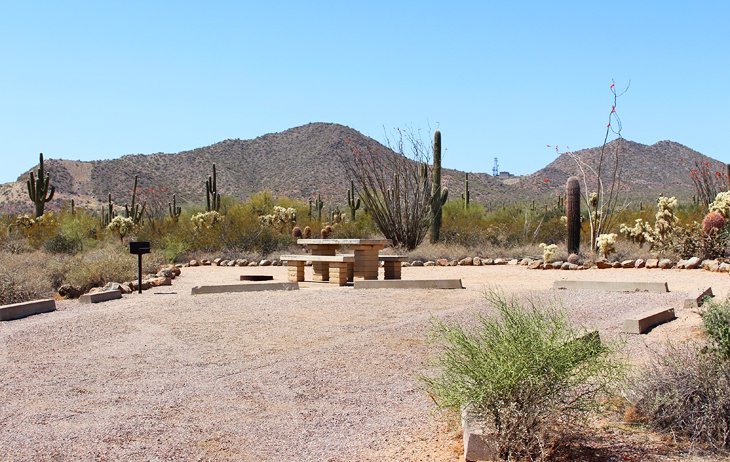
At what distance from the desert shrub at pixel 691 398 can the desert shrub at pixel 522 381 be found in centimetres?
45

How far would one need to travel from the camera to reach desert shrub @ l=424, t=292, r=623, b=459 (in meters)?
4.80

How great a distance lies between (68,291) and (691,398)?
12.0 metres

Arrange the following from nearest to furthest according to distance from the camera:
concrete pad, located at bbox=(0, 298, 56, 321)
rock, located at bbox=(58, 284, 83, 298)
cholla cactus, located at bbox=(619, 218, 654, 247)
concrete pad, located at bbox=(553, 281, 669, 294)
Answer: concrete pad, located at bbox=(0, 298, 56, 321), concrete pad, located at bbox=(553, 281, 669, 294), rock, located at bbox=(58, 284, 83, 298), cholla cactus, located at bbox=(619, 218, 654, 247)

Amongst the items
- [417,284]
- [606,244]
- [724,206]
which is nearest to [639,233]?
[606,244]

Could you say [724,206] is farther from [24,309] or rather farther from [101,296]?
[24,309]

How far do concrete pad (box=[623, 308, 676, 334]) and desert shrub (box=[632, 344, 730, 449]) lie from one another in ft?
11.9

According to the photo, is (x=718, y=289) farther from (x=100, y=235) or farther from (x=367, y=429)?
(x=100, y=235)

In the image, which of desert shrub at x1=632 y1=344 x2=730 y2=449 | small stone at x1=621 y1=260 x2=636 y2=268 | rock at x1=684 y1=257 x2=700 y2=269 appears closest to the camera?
desert shrub at x1=632 y1=344 x2=730 y2=449

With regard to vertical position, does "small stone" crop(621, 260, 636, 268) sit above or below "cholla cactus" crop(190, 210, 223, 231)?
below

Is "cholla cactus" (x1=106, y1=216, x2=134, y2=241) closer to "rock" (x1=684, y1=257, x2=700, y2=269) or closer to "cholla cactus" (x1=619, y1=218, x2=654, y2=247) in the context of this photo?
"cholla cactus" (x1=619, y1=218, x2=654, y2=247)

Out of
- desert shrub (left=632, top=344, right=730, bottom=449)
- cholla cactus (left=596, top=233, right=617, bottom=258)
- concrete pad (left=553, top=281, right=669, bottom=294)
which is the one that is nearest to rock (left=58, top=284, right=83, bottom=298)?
concrete pad (left=553, top=281, right=669, bottom=294)

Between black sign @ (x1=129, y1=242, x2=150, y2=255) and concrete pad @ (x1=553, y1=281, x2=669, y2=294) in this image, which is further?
black sign @ (x1=129, y1=242, x2=150, y2=255)

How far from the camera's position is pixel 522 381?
4.82 meters

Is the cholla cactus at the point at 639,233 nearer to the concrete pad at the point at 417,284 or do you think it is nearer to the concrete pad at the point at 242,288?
the concrete pad at the point at 417,284
